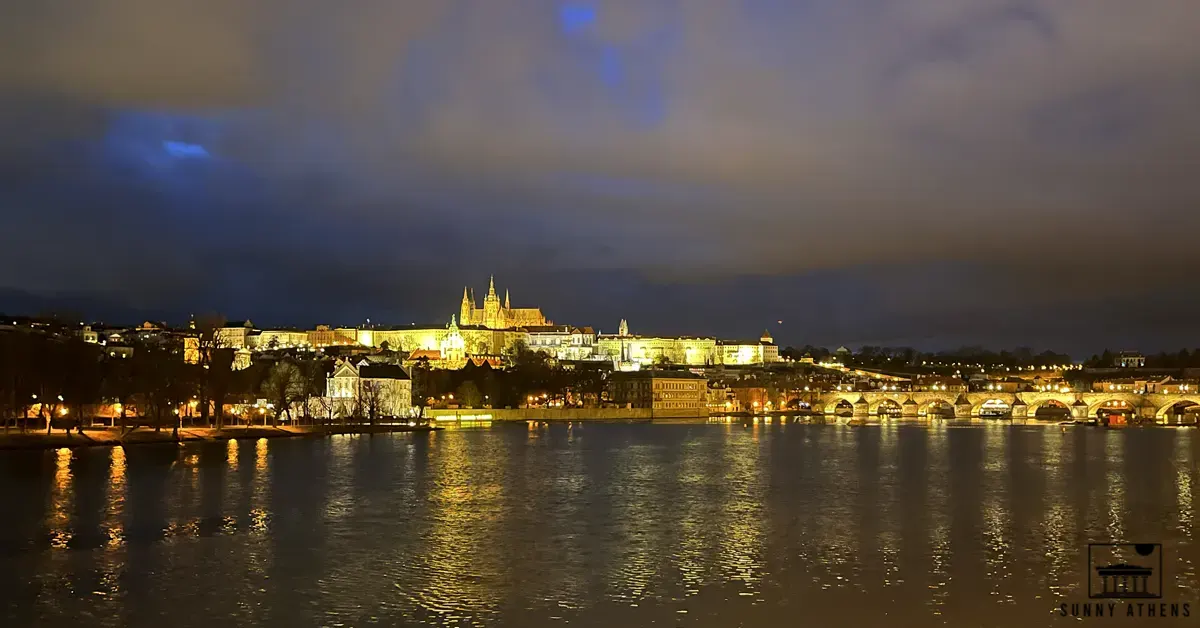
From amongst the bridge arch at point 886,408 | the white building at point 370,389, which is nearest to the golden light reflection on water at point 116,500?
the white building at point 370,389

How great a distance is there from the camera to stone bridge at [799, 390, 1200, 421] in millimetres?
97688

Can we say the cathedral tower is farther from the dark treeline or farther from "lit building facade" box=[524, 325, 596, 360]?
the dark treeline

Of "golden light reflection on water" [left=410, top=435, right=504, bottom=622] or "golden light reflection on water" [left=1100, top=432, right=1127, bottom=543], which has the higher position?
"golden light reflection on water" [left=410, top=435, right=504, bottom=622]

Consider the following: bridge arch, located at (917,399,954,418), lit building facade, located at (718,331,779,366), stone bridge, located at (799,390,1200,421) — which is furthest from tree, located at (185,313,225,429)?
lit building facade, located at (718,331,779,366)

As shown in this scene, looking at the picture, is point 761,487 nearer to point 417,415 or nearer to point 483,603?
point 483,603

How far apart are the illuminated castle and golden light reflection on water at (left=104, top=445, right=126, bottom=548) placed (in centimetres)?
13996

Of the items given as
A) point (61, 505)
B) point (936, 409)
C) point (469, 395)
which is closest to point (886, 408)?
point (936, 409)

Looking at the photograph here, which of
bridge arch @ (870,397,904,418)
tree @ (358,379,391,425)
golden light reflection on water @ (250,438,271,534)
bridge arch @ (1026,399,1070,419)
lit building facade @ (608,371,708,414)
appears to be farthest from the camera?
bridge arch @ (870,397,904,418)

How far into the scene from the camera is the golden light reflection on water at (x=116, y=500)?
2003cm

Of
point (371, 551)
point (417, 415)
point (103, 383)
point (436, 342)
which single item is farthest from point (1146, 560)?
point (436, 342)

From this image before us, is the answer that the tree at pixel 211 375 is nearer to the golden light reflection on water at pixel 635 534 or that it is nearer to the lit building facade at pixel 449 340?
the golden light reflection on water at pixel 635 534

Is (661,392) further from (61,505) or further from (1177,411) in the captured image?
(61,505)

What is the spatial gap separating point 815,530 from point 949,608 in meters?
7.14

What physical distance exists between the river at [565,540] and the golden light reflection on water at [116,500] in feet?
0.36
